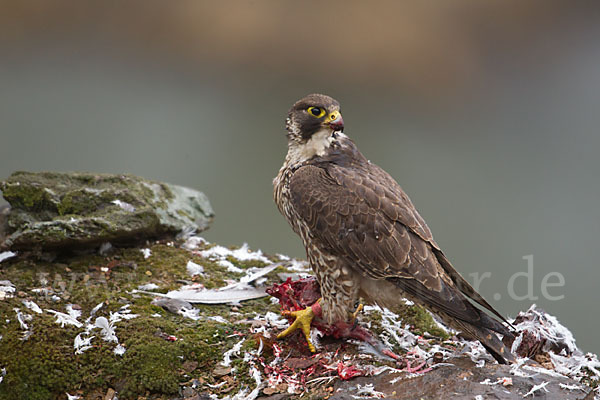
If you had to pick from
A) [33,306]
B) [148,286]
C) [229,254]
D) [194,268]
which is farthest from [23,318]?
[229,254]

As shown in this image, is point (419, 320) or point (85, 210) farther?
point (85, 210)

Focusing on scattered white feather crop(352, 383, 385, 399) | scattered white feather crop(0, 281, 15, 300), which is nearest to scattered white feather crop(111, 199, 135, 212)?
scattered white feather crop(0, 281, 15, 300)

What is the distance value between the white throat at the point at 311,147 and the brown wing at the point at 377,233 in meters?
0.10

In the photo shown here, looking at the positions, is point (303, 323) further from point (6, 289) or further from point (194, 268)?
point (6, 289)

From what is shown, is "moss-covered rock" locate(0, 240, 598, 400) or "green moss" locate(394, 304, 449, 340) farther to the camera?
"green moss" locate(394, 304, 449, 340)

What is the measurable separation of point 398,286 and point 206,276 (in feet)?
3.34

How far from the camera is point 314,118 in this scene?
2137 mm

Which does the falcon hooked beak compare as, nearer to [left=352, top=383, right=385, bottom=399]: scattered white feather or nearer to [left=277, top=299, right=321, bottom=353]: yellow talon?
[left=277, top=299, right=321, bottom=353]: yellow talon

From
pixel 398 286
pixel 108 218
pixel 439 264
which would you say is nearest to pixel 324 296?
pixel 398 286

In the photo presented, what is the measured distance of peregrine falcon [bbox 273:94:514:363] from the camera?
1.90 metres

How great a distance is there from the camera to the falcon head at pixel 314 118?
210 centimetres

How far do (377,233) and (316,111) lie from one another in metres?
0.50

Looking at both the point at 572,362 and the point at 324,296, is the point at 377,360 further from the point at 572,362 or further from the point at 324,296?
the point at 572,362

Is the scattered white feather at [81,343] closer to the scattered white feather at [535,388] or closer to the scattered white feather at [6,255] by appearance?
the scattered white feather at [6,255]
